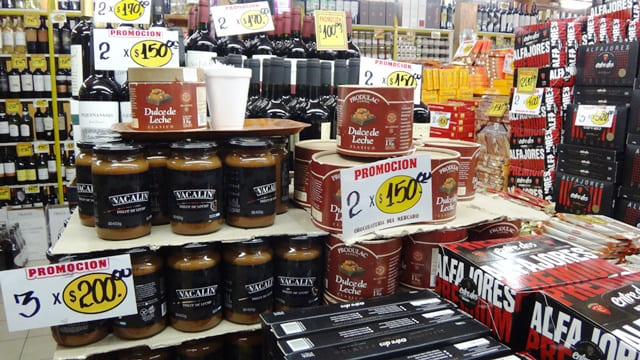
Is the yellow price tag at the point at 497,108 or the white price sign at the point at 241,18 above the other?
the white price sign at the point at 241,18

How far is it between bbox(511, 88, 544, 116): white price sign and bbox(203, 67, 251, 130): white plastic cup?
8.83ft

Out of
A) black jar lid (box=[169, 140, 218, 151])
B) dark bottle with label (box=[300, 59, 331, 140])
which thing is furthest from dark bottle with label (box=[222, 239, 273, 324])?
dark bottle with label (box=[300, 59, 331, 140])

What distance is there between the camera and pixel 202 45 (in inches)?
76.4

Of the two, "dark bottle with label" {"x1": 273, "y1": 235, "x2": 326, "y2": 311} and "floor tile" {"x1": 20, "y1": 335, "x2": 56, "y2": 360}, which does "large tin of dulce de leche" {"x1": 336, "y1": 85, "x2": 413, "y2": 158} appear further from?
"floor tile" {"x1": 20, "y1": 335, "x2": 56, "y2": 360}

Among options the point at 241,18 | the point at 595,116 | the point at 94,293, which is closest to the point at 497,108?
the point at 595,116

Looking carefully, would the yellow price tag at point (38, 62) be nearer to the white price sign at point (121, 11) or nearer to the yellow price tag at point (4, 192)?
the yellow price tag at point (4, 192)

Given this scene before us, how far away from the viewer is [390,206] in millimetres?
1430

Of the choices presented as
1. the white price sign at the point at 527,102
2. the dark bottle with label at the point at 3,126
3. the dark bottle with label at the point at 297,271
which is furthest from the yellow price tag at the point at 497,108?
the dark bottle with label at the point at 3,126

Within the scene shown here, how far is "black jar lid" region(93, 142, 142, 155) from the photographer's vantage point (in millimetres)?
1249

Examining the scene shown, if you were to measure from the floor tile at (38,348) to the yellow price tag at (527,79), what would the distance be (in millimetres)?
3590

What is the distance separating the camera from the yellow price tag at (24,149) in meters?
4.54

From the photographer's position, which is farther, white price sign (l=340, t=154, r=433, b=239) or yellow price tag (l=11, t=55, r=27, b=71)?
yellow price tag (l=11, t=55, r=27, b=71)

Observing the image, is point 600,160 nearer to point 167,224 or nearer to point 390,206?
point 390,206

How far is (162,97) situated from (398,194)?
73cm
